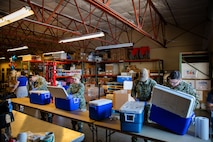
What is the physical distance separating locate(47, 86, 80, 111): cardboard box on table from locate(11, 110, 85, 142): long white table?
731 millimetres

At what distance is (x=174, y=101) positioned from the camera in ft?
5.87

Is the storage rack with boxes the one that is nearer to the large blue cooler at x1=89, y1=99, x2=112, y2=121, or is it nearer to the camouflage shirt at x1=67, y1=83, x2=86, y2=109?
the camouflage shirt at x1=67, y1=83, x2=86, y2=109

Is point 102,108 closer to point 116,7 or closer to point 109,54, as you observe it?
point 116,7

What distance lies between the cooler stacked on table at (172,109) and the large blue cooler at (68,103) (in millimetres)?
1577

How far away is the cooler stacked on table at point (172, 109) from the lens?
171 centimetres

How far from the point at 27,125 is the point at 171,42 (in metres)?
6.94

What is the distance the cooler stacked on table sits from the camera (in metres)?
1.71

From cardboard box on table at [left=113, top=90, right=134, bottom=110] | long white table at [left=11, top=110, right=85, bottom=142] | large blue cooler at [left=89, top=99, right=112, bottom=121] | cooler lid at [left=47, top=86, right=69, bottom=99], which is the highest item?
cooler lid at [left=47, top=86, right=69, bottom=99]

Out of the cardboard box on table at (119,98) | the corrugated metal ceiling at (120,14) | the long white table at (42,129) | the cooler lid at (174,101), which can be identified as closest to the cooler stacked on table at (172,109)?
the cooler lid at (174,101)

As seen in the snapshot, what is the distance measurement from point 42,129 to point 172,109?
63.4 inches

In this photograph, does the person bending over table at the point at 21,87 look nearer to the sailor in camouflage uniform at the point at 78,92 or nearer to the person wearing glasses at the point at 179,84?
the sailor in camouflage uniform at the point at 78,92

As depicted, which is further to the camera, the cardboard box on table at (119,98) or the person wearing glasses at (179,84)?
the cardboard box on table at (119,98)

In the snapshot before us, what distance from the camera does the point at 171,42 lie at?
725 centimetres

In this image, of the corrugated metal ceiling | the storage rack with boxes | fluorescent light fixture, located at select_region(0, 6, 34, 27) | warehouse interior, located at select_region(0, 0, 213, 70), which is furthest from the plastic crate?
the storage rack with boxes
